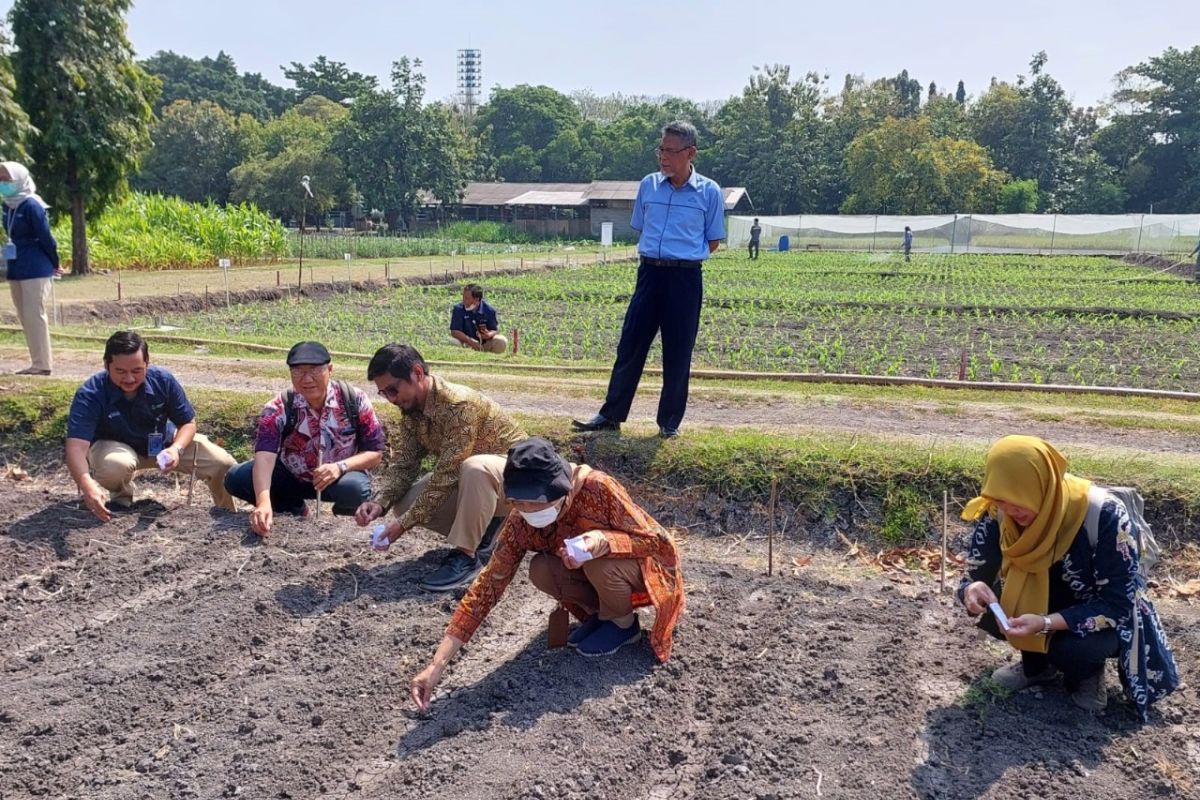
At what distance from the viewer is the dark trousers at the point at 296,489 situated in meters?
5.31

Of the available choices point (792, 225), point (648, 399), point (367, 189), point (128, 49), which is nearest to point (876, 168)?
point (792, 225)

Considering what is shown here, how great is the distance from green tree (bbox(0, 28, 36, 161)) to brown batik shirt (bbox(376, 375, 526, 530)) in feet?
45.6

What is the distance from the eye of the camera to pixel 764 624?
421 cm

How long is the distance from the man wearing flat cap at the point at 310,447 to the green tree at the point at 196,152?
47.0m

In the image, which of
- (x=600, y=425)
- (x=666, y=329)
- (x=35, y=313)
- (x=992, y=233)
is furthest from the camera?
(x=992, y=233)

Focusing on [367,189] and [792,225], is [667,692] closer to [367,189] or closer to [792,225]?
[792,225]

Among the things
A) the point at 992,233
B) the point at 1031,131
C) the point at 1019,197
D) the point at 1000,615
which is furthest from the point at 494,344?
the point at 1031,131

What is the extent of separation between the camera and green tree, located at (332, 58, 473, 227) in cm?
4512

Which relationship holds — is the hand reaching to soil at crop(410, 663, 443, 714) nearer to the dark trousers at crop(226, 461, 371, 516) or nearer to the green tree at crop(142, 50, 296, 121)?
the dark trousers at crop(226, 461, 371, 516)

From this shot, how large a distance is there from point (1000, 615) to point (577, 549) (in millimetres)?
1494

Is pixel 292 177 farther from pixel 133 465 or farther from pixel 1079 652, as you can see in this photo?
pixel 1079 652

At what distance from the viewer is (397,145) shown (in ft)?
149

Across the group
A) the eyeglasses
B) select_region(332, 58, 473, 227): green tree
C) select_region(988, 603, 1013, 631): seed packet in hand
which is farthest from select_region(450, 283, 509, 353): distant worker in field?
select_region(332, 58, 473, 227): green tree

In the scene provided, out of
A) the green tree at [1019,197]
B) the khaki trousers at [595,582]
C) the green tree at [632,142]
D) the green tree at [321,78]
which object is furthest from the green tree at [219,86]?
the khaki trousers at [595,582]
